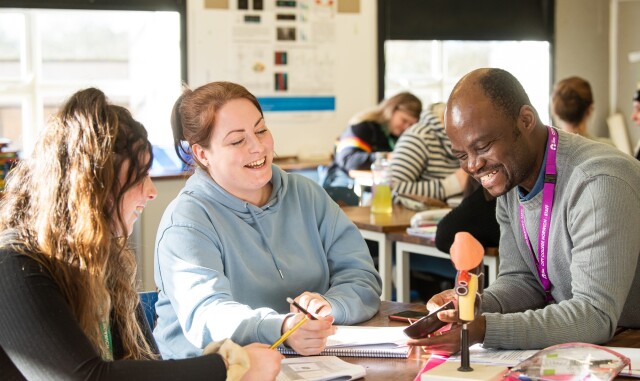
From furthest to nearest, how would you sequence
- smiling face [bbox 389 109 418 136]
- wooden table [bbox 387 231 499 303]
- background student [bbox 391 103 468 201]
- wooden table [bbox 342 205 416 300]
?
smiling face [bbox 389 109 418 136] → background student [bbox 391 103 468 201] → wooden table [bbox 342 205 416 300] → wooden table [bbox 387 231 499 303]

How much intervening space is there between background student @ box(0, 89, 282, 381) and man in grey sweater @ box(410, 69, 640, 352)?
62 cm

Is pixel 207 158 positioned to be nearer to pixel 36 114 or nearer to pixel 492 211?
pixel 492 211

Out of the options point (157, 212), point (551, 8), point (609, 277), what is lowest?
point (157, 212)

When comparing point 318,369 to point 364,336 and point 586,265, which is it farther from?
point 586,265

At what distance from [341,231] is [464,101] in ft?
1.86

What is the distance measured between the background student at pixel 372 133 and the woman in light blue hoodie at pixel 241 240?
338 centimetres

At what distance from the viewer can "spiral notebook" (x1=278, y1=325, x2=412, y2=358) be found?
2047 millimetres

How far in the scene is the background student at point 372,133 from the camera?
5.97 m

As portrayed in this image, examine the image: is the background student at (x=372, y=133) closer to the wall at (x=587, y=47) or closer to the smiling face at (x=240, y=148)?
the wall at (x=587, y=47)

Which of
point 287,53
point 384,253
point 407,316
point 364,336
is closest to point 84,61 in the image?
point 287,53

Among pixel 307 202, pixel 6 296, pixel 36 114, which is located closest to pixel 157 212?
pixel 36 114

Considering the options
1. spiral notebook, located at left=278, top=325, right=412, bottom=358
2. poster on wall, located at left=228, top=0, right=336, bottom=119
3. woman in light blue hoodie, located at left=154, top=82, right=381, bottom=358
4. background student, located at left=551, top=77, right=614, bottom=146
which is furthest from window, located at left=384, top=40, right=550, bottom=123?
spiral notebook, located at left=278, top=325, right=412, bottom=358

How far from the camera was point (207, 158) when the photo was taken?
2459 mm

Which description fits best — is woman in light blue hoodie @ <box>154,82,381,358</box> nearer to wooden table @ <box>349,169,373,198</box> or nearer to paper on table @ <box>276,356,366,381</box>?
paper on table @ <box>276,356,366,381</box>
